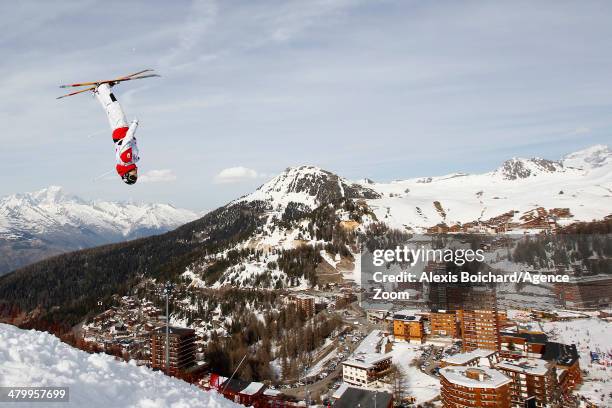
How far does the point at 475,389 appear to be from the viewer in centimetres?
5044

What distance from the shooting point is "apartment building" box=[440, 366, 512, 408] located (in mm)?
50281

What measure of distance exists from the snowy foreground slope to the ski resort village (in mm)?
58

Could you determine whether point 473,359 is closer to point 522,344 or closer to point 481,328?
point 481,328

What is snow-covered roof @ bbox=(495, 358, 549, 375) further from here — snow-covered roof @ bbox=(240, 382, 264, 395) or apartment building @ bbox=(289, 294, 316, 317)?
apartment building @ bbox=(289, 294, 316, 317)

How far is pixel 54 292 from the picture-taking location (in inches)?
7643

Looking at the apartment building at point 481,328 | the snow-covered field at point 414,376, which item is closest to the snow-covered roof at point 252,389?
the snow-covered field at point 414,376

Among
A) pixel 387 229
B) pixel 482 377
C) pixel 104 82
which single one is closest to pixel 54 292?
pixel 387 229

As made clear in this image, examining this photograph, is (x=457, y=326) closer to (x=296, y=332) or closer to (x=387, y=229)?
(x=296, y=332)

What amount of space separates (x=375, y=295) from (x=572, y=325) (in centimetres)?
4848

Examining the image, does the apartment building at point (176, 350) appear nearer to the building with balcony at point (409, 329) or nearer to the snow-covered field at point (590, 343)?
the building with balcony at point (409, 329)

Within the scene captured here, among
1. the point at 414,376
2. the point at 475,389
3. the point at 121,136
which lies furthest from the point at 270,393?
the point at 121,136

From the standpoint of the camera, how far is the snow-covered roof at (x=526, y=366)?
5816 centimetres

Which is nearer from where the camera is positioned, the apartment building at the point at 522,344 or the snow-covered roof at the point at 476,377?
the snow-covered roof at the point at 476,377

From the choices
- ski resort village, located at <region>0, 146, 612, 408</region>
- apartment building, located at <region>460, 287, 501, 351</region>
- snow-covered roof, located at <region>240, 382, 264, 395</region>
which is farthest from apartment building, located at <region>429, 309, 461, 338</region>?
snow-covered roof, located at <region>240, 382, 264, 395</region>
